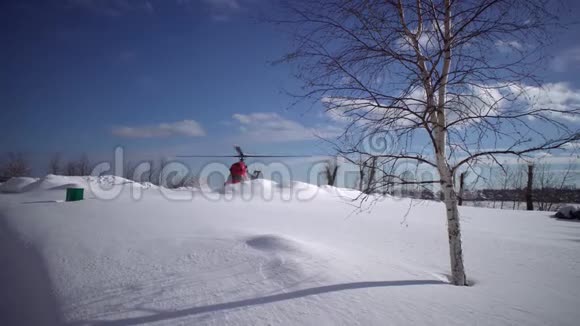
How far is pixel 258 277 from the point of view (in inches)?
127

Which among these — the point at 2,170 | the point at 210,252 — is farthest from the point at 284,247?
the point at 2,170

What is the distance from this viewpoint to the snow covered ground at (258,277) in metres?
2.51

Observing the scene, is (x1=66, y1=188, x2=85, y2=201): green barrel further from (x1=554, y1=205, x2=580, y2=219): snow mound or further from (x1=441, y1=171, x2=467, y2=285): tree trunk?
(x1=554, y1=205, x2=580, y2=219): snow mound

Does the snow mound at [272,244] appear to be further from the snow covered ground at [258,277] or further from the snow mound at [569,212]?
the snow mound at [569,212]

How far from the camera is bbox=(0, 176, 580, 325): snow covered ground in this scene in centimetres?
251

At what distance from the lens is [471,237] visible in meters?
6.68

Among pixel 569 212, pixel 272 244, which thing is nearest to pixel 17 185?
pixel 272 244

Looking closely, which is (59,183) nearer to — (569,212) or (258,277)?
(258,277)

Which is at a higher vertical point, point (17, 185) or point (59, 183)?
point (59, 183)

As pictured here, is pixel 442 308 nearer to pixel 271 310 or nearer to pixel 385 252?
pixel 271 310

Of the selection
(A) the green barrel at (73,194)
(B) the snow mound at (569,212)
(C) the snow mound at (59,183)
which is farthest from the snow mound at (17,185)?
(B) the snow mound at (569,212)

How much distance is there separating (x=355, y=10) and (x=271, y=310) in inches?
135

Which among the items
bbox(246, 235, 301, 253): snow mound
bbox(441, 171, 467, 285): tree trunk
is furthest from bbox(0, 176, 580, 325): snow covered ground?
bbox(441, 171, 467, 285): tree trunk

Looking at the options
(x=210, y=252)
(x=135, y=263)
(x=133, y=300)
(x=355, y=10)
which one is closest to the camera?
(x=133, y=300)
